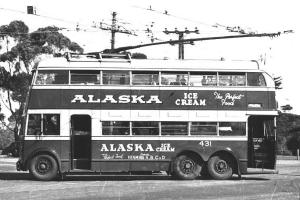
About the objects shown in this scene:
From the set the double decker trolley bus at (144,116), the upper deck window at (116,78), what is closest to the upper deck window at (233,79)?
the double decker trolley bus at (144,116)

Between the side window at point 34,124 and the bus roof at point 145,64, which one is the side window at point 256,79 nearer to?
the bus roof at point 145,64

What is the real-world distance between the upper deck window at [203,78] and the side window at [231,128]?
1.54 m

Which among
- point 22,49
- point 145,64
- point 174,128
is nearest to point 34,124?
point 145,64

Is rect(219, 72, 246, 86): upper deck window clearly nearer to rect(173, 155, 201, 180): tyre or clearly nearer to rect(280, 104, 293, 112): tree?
rect(173, 155, 201, 180): tyre

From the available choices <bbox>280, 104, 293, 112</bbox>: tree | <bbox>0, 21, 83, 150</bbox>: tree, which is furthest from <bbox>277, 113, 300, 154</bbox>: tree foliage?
<bbox>0, 21, 83, 150</bbox>: tree

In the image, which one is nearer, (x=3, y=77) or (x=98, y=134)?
(x=98, y=134)

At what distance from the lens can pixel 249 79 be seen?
69.2 ft

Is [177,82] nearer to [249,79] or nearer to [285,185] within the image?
[249,79]

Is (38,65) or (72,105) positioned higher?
(38,65)

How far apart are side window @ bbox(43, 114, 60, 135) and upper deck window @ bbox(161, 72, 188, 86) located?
4.01m

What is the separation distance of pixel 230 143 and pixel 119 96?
436 centimetres

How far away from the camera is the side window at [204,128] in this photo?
20828mm

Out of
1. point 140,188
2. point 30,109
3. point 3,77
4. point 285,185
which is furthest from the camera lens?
point 3,77

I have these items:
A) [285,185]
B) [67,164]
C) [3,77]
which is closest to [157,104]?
[67,164]
